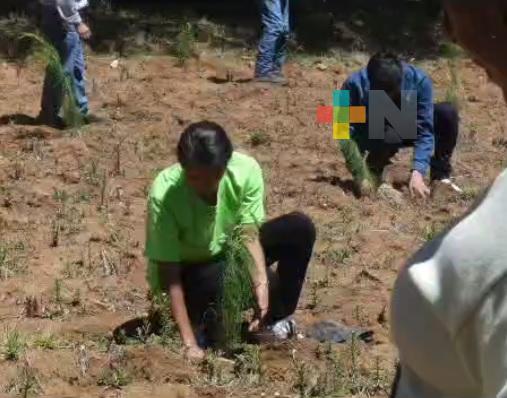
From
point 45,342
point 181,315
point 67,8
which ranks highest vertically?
point 67,8

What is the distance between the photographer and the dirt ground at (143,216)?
14.6ft

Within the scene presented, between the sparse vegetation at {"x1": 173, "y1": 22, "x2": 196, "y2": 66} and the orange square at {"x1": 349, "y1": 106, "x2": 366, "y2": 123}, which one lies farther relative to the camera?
the sparse vegetation at {"x1": 173, "y1": 22, "x2": 196, "y2": 66}

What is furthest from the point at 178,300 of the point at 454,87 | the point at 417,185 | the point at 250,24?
the point at 250,24

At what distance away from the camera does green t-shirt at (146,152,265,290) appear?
4.60 m

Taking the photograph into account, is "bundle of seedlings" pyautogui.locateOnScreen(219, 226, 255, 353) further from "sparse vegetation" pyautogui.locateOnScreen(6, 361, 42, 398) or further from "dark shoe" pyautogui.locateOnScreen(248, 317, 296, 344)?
Answer: "sparse vegetation" pyautogui.locateOnScreen(6, 361, 42, 398)

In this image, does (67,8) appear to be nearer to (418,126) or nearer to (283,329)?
(418,126)

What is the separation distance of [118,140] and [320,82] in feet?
7.29

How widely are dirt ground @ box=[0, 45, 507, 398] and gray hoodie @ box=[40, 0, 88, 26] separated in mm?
679

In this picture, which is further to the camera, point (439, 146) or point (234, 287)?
point (439, 146)

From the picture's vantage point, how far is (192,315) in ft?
16.0

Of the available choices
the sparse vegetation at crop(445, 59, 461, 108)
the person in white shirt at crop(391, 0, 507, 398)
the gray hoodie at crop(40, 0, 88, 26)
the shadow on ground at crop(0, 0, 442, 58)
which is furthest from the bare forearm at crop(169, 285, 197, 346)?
the shadow on ground at crop(0, 0, 442, 58)

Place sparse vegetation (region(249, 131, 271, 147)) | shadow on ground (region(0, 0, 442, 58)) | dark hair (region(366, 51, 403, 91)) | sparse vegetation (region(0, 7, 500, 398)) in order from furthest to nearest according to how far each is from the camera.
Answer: shadow on ground (region(0, 0, 442, 58))
sparse vegetation (region(249, 131, 271, 147))
dark hair (region(366, 51, 403, 91))
sparse vegetation (region(0, 7, 500, 398))

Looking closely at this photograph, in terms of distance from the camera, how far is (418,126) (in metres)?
6.74

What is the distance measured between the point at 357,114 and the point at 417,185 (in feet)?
1.62
